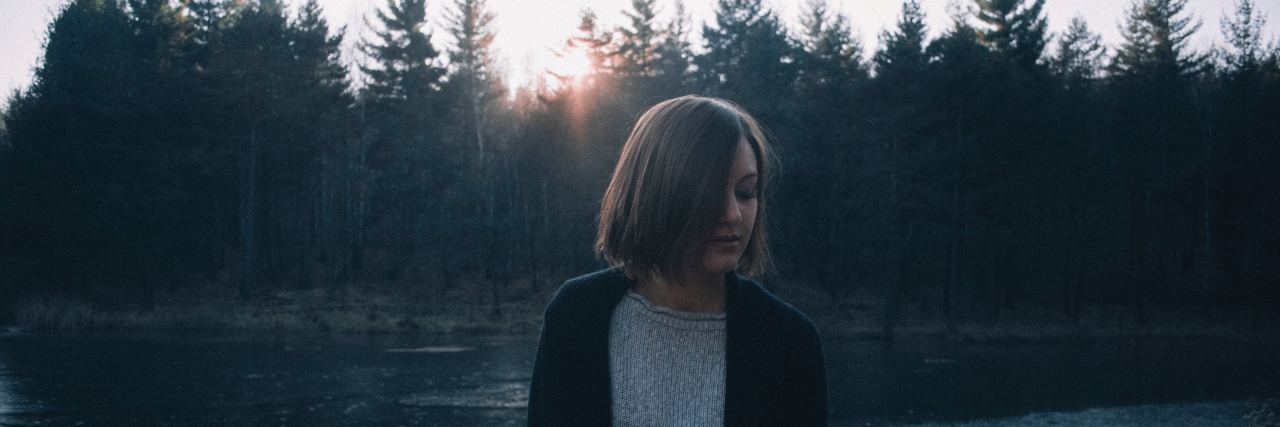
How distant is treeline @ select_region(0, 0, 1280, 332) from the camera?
33.9 meters

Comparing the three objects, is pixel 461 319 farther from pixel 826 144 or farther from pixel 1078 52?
pixel 1078 52

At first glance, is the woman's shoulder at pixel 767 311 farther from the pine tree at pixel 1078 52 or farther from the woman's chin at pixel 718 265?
the pine tree at pixel 1078 52

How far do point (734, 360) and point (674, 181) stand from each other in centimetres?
40

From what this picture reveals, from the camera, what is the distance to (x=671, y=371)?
2049 millimetres

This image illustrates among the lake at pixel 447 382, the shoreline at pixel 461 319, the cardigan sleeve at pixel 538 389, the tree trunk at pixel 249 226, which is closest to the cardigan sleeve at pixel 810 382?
the cardigan sleeve at pixel 538 389

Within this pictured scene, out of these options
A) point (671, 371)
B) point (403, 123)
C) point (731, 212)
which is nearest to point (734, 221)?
point (731, 212)

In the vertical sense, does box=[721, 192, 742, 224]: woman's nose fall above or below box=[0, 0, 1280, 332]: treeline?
below

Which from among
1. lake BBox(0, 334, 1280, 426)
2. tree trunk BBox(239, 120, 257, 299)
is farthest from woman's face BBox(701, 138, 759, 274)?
tree trunk BBox(239, 120, 257, 299)

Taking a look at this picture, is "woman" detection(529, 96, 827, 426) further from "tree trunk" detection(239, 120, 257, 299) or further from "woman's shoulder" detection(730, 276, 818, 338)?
"tree trunk" detection(239, 120, 257, 299)

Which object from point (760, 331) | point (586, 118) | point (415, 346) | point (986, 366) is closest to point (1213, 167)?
point (986, 366)

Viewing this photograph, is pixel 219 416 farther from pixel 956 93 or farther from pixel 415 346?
pixel 956 93

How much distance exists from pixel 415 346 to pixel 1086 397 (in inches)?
647

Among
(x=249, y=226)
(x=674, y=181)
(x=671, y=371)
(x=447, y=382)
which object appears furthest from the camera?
(x=249, y=226)

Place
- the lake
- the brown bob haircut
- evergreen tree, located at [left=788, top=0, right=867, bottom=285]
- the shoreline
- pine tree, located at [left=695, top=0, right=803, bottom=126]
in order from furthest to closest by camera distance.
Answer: pine tree, located at [left=695, top=0, right=803, bottom=126], evergreen tree, located at [left=788, top=0, right=867, bottom=285], the shoreline, the lake, the brown bob haircut
